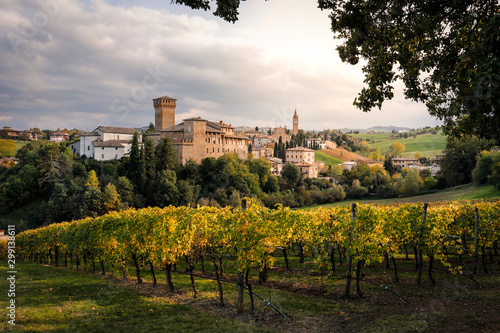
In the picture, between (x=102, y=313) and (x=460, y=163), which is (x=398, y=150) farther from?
(x=102, y=313)

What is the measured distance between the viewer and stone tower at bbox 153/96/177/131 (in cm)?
8644

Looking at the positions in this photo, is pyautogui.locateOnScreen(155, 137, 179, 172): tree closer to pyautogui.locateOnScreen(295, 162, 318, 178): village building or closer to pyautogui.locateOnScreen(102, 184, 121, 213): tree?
pyautogui.locateOnScreen(102, 184, 121, 213): tree

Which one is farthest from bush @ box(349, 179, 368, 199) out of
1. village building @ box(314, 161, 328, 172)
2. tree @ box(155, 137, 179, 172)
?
tree @ box(155, 137, 179, 172)

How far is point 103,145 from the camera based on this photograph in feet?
224

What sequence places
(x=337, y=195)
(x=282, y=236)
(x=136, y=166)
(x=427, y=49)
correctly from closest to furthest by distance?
(x=427, y=49), (x=282, y=236), (x=136, y=166), (x=337, y=195)

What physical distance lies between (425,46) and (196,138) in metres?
67.2

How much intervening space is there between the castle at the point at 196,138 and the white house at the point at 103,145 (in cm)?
825

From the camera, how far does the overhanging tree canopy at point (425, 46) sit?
20.7ft

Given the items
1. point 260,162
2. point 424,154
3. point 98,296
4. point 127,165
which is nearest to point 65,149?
point 127,165

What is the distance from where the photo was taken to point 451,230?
599 inches

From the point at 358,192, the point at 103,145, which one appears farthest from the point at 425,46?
the point at 103,145

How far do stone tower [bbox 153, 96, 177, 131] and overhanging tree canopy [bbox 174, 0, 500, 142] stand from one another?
3263 inches

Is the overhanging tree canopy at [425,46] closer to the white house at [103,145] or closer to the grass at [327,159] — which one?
the white house at [103,145]

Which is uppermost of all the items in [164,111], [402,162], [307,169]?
[164,111]
